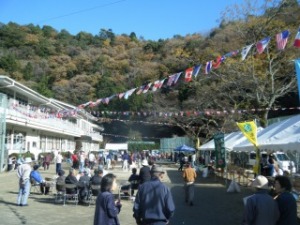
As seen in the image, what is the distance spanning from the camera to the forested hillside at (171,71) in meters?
26.6

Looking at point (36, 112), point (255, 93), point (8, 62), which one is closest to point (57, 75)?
point (8, 62)

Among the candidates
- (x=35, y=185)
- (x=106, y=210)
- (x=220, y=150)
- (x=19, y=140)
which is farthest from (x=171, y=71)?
(x=106, y=210)

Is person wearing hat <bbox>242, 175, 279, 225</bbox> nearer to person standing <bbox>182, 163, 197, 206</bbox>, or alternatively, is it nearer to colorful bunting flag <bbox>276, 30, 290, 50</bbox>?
colorful bunting flag <bbox>276, 30, 290, 50</bbox>

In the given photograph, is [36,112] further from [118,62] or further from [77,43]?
[77,43]

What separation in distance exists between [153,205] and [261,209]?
1.43 meters

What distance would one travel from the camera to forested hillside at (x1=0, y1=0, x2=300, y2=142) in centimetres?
2664

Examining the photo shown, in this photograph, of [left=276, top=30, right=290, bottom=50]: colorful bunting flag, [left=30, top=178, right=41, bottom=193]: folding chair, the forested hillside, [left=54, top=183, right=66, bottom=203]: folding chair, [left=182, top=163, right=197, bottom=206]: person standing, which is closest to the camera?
[left=276, top=30, right=290, bottom=50]: colorful bunting flag

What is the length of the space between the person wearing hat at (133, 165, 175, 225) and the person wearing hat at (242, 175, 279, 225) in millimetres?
1040

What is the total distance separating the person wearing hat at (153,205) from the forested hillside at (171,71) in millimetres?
8066

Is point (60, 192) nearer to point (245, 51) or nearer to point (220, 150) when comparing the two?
point (245, 51)

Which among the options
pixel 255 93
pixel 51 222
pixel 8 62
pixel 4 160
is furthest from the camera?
pixel 8 62

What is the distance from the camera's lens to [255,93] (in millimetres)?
27062

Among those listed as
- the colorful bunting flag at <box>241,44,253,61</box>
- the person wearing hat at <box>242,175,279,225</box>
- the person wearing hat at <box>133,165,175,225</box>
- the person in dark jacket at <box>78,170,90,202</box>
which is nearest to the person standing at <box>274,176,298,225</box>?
the person wearing hat at <box>242,175,279,225</box>

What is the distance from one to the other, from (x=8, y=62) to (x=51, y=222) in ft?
211
